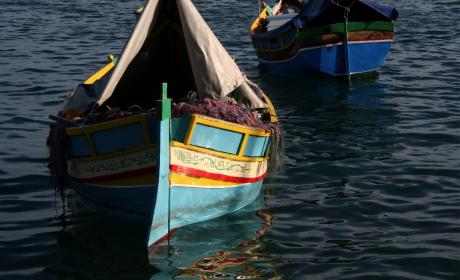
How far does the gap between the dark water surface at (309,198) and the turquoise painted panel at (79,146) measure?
46.4 inches

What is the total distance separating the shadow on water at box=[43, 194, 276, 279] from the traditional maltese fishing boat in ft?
0.70

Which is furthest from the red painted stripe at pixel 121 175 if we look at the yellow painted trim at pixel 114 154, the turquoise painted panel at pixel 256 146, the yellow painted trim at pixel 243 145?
the turquoise painted panel at pixel 256 146

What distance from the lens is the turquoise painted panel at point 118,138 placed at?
9797 millimetres

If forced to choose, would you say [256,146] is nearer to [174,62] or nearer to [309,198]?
[309,198]

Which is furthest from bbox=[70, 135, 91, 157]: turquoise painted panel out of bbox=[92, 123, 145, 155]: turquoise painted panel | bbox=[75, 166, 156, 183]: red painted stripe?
bbox=[75, 166, 156, 183]: red painted stripe

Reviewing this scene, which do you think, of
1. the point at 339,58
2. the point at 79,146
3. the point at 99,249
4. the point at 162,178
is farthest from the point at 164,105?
the point at 339,58

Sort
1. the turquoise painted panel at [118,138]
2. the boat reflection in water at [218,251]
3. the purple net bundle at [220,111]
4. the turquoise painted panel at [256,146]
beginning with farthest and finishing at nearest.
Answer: the turquoise painted panel at [256,146] → the purple net bundle at [220,111] → the turquoise painted panel at [118,138] → the boat reflection in water at [218,251]

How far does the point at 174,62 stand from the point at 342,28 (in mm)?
8126

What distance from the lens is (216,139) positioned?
10.1 metres

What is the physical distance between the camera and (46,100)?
18812mm

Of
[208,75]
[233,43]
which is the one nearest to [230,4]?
[233,43]

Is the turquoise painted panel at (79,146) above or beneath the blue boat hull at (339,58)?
above

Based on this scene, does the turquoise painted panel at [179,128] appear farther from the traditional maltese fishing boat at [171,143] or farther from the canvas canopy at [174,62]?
the canvas canopy at [174,62]

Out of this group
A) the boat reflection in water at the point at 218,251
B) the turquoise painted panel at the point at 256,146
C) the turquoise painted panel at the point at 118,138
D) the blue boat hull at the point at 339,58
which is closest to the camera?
the boat reflection in water at the point at 218,251
